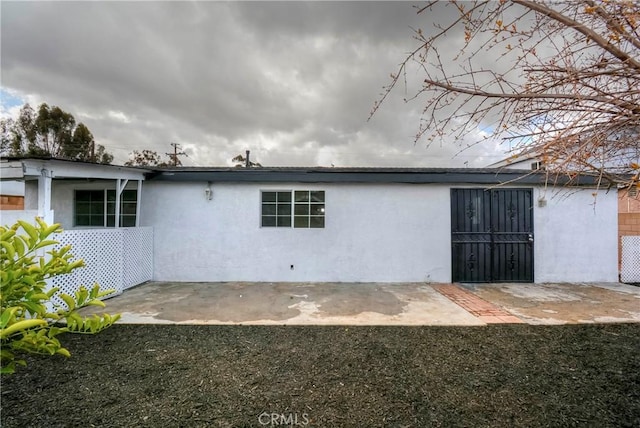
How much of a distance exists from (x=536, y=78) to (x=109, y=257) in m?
7.27

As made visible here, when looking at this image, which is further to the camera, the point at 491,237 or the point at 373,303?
the point at 491,237

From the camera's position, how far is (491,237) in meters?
7.17

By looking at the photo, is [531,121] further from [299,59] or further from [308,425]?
[299,59]

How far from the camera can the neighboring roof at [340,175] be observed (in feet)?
23.0

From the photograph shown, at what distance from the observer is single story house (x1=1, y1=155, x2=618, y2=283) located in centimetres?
722

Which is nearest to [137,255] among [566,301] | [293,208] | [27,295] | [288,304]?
[293,208]

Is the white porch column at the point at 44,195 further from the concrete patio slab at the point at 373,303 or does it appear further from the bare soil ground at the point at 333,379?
the bare soil ground at the point at 333,379

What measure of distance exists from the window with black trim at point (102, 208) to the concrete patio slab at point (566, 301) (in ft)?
28.4

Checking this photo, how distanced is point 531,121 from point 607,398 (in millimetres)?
2620

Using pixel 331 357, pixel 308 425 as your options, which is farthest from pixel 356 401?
pixel 331 357

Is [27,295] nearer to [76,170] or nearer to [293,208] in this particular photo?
[76,170]

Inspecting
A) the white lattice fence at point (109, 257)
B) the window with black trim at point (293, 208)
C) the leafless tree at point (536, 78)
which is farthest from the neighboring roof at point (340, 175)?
the leafless tree at point (536, 78)

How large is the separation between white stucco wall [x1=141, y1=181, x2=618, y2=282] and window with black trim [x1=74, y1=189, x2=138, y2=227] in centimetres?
51

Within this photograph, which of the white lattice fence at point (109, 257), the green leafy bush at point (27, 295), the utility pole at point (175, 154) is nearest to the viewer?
Result: the green leafy bush at point (27, 295)
